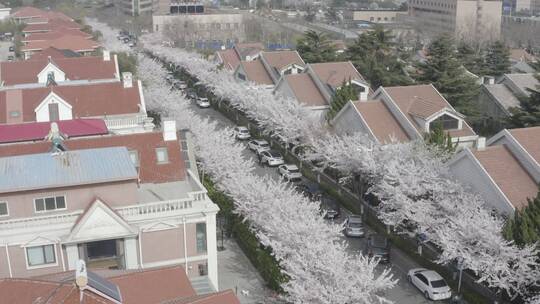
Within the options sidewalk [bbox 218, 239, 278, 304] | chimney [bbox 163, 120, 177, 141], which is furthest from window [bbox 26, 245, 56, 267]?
sidewalk [bbox 218, 239, 278, 304]

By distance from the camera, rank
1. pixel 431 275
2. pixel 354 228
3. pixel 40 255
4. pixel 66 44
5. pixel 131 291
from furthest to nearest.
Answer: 1. pixel 66 44
2. pixel 354 228
3. pixel 431 275
4. pixel 40 255
5. pixel 131 291

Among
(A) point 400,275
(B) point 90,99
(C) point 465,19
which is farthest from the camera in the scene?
(C) point 465,19

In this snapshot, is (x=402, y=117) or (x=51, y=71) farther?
(x=51, y=71)

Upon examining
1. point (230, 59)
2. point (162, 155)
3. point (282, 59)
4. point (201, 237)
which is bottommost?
point (201, 237)

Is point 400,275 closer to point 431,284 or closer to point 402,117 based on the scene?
point 431,284

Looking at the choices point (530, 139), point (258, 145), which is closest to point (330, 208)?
point (530, 139)

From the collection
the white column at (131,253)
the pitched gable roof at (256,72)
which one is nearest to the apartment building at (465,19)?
the pitched gable roof at (256,72)

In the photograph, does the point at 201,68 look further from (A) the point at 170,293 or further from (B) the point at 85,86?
(A) the point at 170,293
